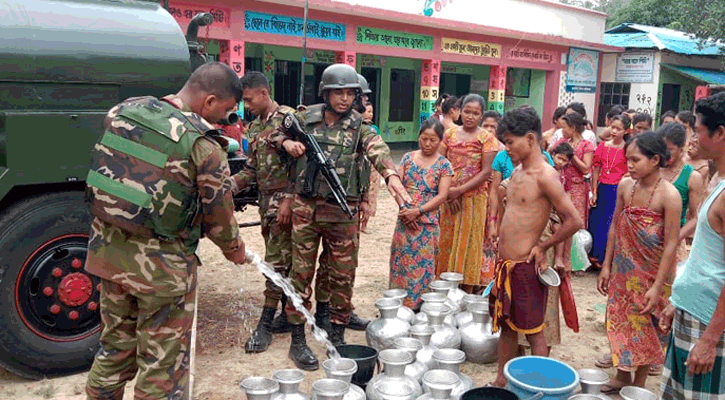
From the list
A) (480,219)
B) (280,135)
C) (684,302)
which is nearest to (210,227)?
(280,135)

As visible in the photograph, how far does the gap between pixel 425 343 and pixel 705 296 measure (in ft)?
5.66

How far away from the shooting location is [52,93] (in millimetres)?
3455

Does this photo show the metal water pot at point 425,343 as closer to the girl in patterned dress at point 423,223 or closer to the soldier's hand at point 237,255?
the girl in patterned dress at point 423,223

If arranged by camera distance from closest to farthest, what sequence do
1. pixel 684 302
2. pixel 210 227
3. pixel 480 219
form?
1. pixel 684 302
2. pixel 210 227
3. pixel 480 219

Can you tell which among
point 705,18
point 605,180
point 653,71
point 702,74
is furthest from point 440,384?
point 702,74

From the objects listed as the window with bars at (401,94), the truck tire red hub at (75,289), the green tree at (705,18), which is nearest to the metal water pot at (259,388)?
the truck tire red hub at (75,289)

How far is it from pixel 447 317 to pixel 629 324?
111 centimetres

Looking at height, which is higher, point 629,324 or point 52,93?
point 52,93

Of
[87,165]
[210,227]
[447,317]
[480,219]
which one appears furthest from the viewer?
[480,219]

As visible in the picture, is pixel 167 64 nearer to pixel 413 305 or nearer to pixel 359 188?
pixel 359 188

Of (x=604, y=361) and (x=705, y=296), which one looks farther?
(x=604, y=361)

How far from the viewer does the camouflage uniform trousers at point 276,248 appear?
14.5 feet

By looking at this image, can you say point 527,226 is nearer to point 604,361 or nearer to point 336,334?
point 604,361

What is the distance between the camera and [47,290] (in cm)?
352
